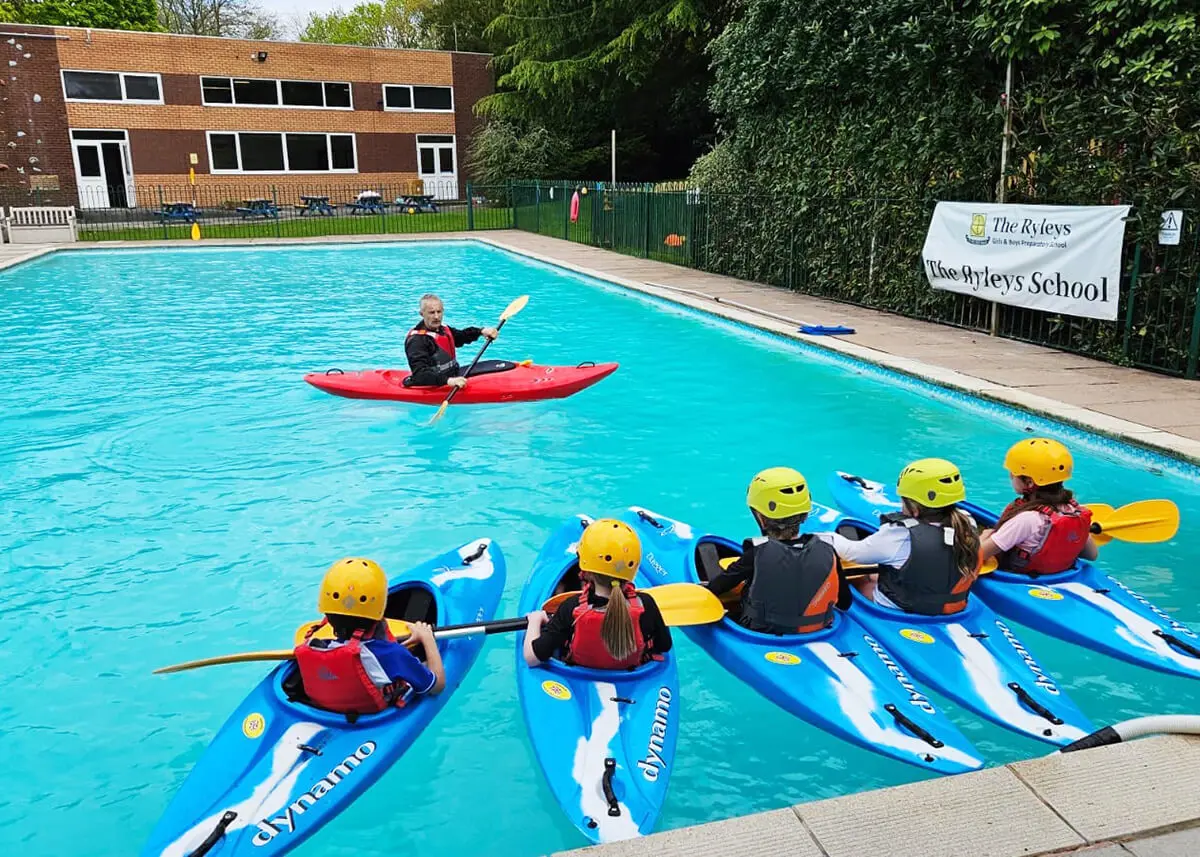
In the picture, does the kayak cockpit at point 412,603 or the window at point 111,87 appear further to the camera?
the window at point 111,87

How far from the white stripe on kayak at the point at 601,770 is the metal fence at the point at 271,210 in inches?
1103

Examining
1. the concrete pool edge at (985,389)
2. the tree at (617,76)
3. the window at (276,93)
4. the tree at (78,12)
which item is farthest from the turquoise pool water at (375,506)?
the tree at (78,12)

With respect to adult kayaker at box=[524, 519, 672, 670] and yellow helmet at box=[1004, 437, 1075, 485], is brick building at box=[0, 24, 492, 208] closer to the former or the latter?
adult kayaker at box=[524, 519, 672, 670]

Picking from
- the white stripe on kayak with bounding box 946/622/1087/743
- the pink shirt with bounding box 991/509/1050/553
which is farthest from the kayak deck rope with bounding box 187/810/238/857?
the pink shirt with bounding box 991/509/1050/553

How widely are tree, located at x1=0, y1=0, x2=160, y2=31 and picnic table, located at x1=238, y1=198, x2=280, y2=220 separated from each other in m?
17.0

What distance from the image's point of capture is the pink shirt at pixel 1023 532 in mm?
5094

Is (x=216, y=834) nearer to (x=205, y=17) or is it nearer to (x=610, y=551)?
(x=610, y=551)

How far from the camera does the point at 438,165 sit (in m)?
39.5

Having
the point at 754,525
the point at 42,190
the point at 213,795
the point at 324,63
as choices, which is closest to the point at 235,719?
the point at 213,795

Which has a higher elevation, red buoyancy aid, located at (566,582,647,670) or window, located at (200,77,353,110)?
window, located at (200,77,353,110)

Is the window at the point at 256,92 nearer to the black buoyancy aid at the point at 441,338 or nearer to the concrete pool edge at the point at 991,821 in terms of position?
the black buoyancy aid at the point at 441,338

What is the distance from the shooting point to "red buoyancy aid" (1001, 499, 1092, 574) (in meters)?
5.08

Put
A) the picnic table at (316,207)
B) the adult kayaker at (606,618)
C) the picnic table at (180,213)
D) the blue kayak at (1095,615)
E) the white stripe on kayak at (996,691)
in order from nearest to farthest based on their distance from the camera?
the white stripe on kayak at (996,691)
the adult kayaker at (606,618)
the blue kayak at (1095,615)
the picnic table at (180,213)
the picnic table at (316,207)

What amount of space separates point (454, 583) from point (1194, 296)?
8643 millimetres
